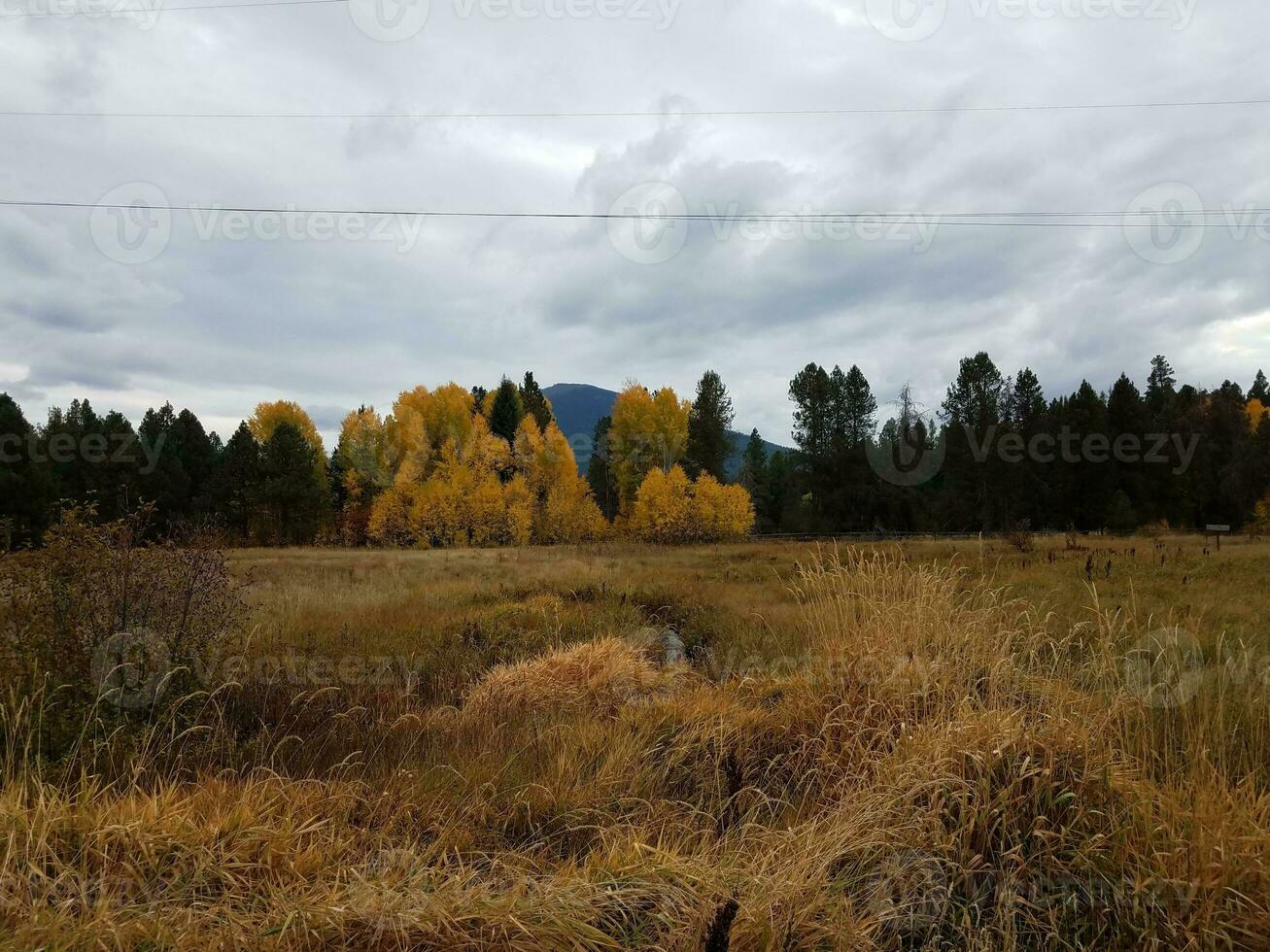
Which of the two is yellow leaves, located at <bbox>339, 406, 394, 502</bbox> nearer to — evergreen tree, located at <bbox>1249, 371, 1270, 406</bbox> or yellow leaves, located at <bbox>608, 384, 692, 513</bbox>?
yellow leaves, located at <bbox>608, 384, 692, 513</bbox>

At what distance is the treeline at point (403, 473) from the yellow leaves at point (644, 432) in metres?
0.09

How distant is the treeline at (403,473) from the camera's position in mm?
38594

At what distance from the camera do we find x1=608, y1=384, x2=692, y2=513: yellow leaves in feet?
158

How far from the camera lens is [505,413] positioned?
54688 mm

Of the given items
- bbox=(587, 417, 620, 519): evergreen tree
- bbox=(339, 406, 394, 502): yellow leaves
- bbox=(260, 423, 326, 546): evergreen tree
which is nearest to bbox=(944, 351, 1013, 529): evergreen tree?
bbox=(587, 417, 620, 519): evergreen tree

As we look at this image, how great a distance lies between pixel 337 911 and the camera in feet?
7.82

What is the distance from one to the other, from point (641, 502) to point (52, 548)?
36.1 m

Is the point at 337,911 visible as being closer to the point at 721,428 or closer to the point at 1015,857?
the point at 1015,857

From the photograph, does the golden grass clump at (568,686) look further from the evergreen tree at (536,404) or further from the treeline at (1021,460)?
the evergreen tree at (536,404)

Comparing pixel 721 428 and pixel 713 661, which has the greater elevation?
pixel 721 428

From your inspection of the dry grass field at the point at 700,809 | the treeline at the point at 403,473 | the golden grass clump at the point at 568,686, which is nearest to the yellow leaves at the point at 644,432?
the treeline at the point at 403,473

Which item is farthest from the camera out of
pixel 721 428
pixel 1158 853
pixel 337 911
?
pixel 721 428

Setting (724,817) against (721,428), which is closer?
(724,817)

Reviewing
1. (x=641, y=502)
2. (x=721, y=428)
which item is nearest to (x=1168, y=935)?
(x=641, y=502)
